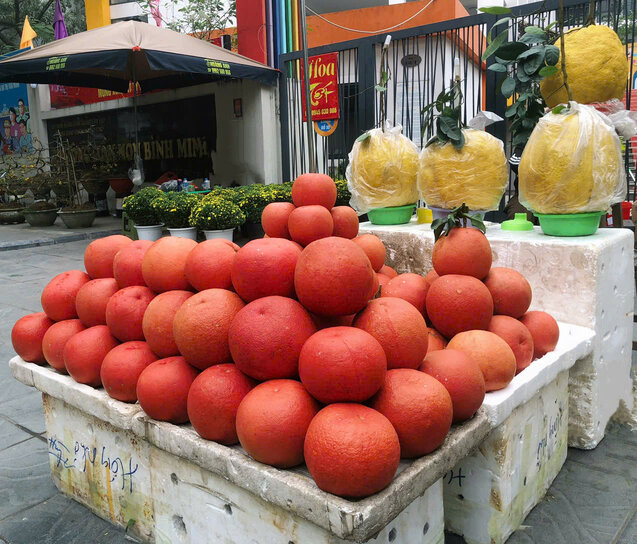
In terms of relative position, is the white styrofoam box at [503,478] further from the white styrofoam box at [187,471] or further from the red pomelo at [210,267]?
the red pomelo at [210,267]

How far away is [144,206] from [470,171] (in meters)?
6.78

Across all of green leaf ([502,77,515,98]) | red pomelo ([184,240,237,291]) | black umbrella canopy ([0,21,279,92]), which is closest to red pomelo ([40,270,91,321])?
red pomelo ([184,240,237,291])

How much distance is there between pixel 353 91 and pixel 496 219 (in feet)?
9.89

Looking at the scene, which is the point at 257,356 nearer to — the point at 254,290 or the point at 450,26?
the point at 254,290

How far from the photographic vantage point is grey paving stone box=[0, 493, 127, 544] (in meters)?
2.32

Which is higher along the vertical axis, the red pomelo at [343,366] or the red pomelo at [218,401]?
the red pomelo at [343,366]

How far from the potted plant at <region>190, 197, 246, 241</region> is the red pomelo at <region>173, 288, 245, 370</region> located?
6158 mm

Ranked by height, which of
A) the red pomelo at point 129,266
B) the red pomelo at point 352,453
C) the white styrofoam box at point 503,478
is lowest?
the white styrofoam box at point 503,478

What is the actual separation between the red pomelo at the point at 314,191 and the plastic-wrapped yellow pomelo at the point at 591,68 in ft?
5.27

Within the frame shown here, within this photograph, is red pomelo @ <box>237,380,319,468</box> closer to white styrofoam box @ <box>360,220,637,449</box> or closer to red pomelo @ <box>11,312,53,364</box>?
red pomelo @ <box>11,312,53,364</box>

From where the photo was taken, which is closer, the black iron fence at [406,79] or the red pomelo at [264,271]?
the red pomelo at [264,271]

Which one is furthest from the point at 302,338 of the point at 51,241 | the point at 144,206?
the point at 51,241

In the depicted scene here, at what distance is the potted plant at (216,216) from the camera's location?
800cm

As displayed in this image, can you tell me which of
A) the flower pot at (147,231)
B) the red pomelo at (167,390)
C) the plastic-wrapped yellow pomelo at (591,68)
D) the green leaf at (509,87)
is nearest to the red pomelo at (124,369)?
the red pomelo at (167,390)
